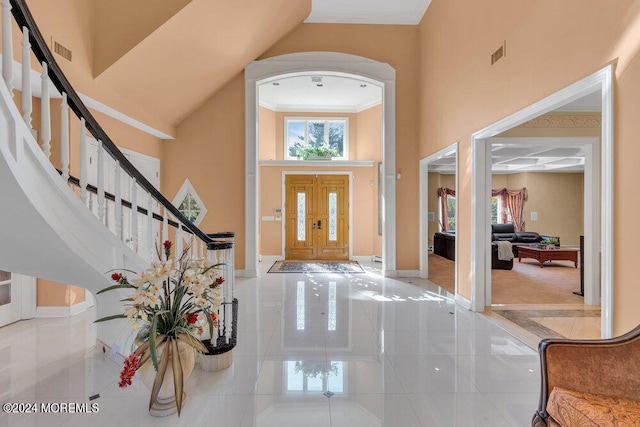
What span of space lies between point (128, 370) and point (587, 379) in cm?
242

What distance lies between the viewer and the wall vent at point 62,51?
135 inches

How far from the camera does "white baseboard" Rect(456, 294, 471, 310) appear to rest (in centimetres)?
417

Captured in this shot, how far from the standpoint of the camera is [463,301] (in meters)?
4.29

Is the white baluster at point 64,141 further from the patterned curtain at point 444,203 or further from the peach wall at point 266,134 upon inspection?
the patterned curtain at point 444,203

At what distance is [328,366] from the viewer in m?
2.65

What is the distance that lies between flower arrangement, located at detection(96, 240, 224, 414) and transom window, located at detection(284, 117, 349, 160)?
22.9 ft

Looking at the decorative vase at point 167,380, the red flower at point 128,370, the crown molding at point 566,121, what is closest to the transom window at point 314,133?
the crown molding at point 566,121

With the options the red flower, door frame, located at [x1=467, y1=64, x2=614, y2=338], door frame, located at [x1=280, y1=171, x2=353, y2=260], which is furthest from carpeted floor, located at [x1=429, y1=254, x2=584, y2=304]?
the red flower

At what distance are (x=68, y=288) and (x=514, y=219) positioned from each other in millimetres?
12429

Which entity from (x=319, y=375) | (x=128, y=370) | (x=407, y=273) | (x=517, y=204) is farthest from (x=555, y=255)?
(x=128, y=370)

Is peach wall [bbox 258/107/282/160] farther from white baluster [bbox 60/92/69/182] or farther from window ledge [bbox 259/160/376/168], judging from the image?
white baluster [bbox 60/92/69/182]

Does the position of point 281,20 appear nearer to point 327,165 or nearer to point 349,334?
point 327,165

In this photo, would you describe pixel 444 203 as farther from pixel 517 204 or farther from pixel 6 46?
pixel 6 46

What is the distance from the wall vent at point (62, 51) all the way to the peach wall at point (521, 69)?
4.95 meters
